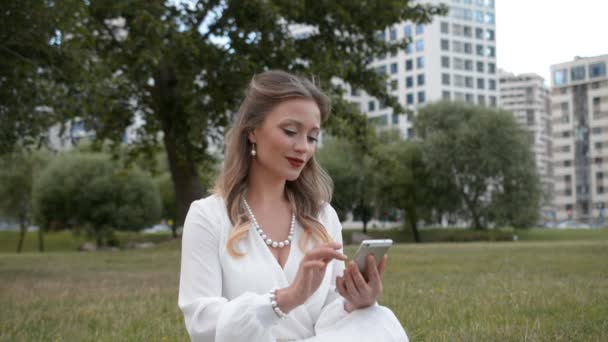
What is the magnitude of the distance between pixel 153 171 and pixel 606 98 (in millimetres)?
112224

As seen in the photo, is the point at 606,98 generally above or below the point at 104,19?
above

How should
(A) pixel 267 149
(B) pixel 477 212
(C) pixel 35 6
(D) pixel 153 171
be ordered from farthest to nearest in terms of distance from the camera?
(B) pixel 477 212 < (D) pixel 153 171 < (C) pixel 35 6 < (A) pixel 267 149

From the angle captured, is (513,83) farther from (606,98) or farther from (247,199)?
(247,199)

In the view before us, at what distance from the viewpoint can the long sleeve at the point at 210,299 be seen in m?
2.81

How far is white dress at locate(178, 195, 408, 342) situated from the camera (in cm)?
304

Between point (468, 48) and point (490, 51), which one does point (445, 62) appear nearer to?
point (468, 48)

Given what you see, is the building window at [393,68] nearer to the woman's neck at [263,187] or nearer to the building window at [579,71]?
the building window at [579,71]

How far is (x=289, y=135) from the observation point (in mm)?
3365

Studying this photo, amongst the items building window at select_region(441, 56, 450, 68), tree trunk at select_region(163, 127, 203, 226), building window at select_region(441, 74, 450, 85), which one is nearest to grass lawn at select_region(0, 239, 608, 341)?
tree trunk at select_region(163, 127, 203, 226)

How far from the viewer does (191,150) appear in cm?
1969

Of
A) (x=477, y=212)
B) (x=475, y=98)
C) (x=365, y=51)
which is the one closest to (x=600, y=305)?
(x=365, y=51)

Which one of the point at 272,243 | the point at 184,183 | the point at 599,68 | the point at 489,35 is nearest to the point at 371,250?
the point at 272,243

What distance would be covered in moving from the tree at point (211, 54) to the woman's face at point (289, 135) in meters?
11.8

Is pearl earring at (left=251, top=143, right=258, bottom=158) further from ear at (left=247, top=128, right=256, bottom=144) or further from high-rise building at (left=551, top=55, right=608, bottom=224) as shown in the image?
high-rise building at (left=551, top=55, right=608, bottom=224)
